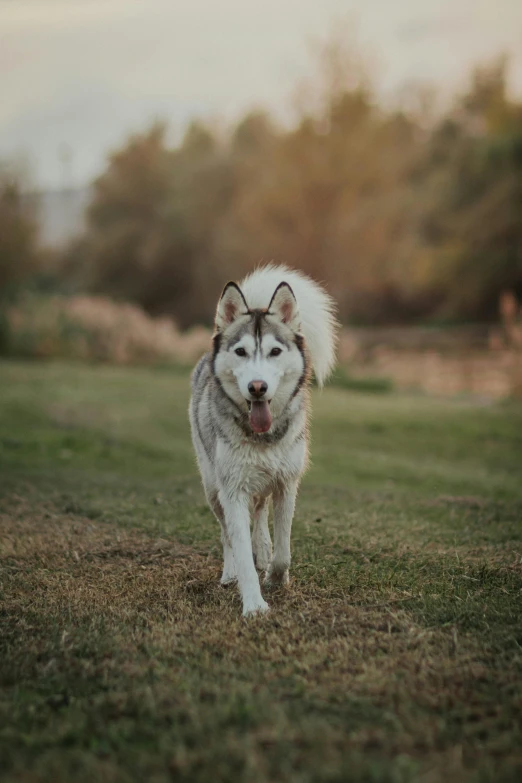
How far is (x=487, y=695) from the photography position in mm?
3293

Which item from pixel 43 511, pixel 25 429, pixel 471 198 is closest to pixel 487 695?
pixel 43 511

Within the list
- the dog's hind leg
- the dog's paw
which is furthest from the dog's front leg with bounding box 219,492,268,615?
the dog's hind leg

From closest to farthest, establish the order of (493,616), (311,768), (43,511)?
(311,768), (493,616), (43,511)

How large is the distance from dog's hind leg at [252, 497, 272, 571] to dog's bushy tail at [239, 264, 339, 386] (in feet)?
3.34

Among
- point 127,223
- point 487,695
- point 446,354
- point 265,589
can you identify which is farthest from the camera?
point 127,223

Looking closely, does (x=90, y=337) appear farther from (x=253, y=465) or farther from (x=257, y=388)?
(x=257, y=388)

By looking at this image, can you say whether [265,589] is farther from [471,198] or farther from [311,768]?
[471,198]

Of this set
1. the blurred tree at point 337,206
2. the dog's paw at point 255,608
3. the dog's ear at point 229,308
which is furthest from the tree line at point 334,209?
the dog's paw at point 255,608

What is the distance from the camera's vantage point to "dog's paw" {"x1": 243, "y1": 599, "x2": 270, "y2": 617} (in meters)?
4.34

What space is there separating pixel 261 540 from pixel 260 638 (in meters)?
1.45

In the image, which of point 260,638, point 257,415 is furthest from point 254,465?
point 260,638

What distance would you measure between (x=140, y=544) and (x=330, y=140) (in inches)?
1066

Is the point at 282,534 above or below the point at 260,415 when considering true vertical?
below

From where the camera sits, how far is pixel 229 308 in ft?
16.3
